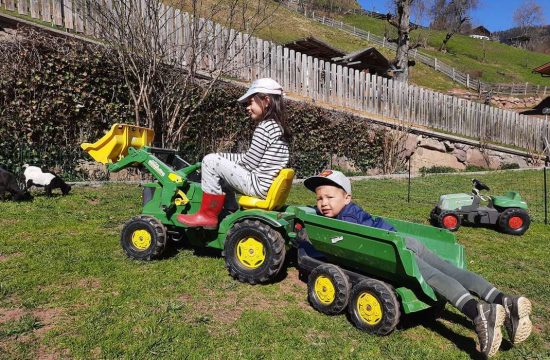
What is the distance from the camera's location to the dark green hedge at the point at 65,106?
25.7 ft

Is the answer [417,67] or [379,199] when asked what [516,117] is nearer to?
[379,199]

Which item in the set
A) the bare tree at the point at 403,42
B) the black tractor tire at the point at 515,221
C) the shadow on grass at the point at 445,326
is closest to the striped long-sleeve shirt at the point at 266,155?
the shadow on grass at the point at 445,326

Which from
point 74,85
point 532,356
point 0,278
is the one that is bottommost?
point 532,356

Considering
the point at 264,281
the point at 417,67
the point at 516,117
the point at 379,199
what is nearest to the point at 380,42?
the point at 417,67

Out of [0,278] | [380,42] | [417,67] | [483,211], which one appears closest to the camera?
[0,278]

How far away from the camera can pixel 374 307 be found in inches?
114

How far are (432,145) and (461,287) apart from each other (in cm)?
1396

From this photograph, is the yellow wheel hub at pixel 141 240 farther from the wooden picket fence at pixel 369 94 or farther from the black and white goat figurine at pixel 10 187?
the wooden picket fence at pixel 369 94

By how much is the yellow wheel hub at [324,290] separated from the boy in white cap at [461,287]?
0.49 metres

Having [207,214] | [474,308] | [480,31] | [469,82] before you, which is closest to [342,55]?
[469,82]

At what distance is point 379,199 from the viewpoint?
28.0 feet

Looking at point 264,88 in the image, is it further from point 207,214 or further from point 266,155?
point 207,214

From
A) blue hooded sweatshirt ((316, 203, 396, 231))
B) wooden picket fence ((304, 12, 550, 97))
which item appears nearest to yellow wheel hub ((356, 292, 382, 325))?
blue hooded sweatshirt ((316, 203, 396, 231))

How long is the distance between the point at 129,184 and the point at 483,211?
6122 millimetres
